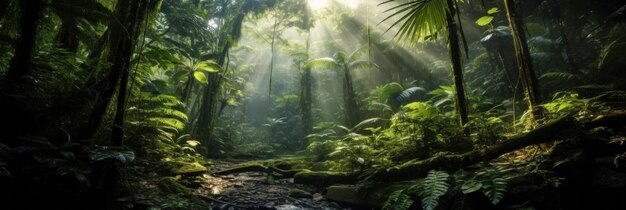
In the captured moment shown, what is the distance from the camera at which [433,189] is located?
3.30 meters

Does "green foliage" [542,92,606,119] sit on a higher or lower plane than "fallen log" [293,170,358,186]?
higher

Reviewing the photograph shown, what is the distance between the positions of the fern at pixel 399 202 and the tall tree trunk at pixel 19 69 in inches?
157

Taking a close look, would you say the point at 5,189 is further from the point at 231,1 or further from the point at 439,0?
the point at 231,1

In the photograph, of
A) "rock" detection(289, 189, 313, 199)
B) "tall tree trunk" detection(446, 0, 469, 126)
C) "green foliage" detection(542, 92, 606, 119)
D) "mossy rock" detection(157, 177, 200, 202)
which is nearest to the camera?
"green foliage" detection(542, 92, 606, 119)

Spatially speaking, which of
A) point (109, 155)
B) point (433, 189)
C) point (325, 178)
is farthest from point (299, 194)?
point (109, 155)

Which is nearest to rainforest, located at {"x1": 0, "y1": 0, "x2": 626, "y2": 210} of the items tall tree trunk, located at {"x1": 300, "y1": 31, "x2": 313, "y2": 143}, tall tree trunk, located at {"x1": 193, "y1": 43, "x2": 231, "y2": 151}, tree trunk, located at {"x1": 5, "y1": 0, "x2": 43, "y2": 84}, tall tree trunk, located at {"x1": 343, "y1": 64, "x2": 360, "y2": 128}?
tree trunk, located at {"x1": 5, "y1": 0, "x2": 43, "y2": 84}

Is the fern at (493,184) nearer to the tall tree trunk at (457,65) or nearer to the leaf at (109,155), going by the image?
the tall tree trunk at (457,65)

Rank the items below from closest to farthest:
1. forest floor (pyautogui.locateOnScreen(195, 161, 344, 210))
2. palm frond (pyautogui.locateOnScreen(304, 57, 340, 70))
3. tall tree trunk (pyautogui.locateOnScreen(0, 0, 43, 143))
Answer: tall tree trunk (pyautogui.locateOnScreen(0, 0, 43, 143)) < forest floor (pyautogui.locateOnScreen(195, 161, 344, 210)) < palm frond (pyautogui.locateOnScreen(304, 57, 340, 70))

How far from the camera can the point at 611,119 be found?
3387 mm

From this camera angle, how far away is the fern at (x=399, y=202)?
3357 mm

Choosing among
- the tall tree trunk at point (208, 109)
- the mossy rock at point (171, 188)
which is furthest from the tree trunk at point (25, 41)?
the tall tree trunk at point (208, 109)

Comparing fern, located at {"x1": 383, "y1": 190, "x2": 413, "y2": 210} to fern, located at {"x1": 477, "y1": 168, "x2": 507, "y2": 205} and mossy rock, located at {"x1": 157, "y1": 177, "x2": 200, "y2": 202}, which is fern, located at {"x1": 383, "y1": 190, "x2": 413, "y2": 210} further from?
mossy rock, located at {"x1": 157, "y1": 177, "x2": 200, "y2": 202}

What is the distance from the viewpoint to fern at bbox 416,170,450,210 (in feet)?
10.3

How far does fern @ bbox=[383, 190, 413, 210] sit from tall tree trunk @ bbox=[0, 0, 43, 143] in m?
3.98
